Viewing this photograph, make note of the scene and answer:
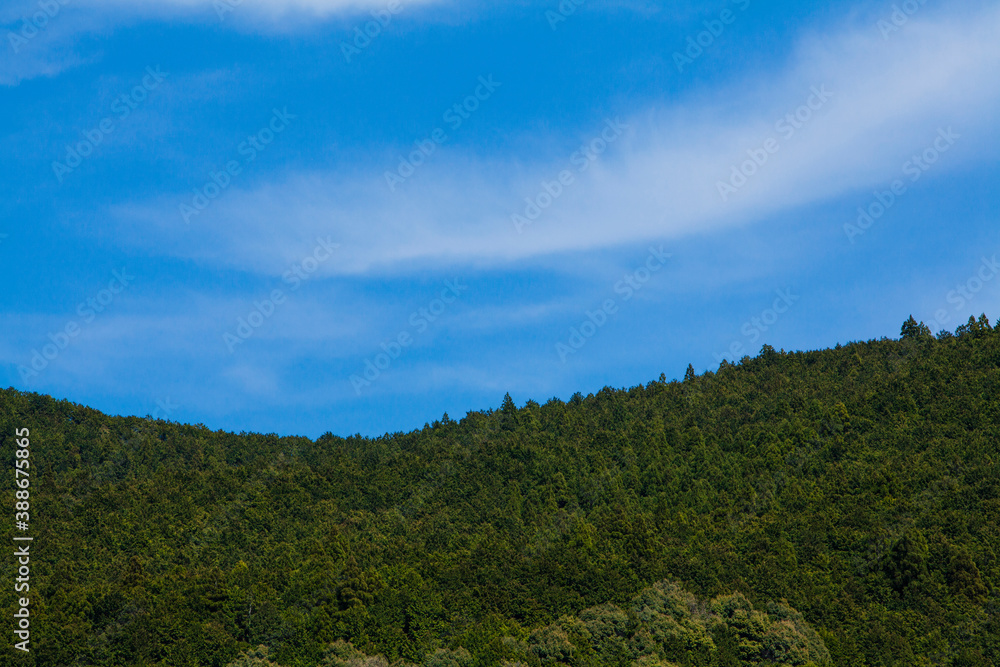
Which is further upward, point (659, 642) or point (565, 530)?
point (565, 530)

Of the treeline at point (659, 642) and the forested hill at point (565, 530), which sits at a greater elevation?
the forested hill at point (565, 530)

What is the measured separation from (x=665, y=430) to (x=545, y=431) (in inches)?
705

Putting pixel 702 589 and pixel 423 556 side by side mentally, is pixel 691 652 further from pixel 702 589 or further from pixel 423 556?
pixel 423 556

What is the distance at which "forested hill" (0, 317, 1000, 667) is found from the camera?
7862cm

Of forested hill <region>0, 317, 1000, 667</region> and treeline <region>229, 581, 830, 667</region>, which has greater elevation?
forested hill <region>0, 317, 1000, 667</region>

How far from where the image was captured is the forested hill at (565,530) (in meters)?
78.6

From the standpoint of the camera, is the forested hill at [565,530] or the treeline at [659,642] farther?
the forested hill at [565,530]

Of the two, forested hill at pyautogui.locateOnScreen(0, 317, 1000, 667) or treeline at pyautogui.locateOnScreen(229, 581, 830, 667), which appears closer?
treeline at pyautogui.locateOnScreen(229, 581, 830, 667)

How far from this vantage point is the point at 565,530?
10962cm

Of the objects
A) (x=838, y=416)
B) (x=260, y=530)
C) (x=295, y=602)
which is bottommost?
(x=295, y=602)

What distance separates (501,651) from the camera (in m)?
75.0

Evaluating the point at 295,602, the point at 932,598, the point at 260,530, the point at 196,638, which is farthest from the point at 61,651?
the point at 932,598

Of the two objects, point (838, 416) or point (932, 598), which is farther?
point (838, 416)

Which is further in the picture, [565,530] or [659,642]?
[565,530]
